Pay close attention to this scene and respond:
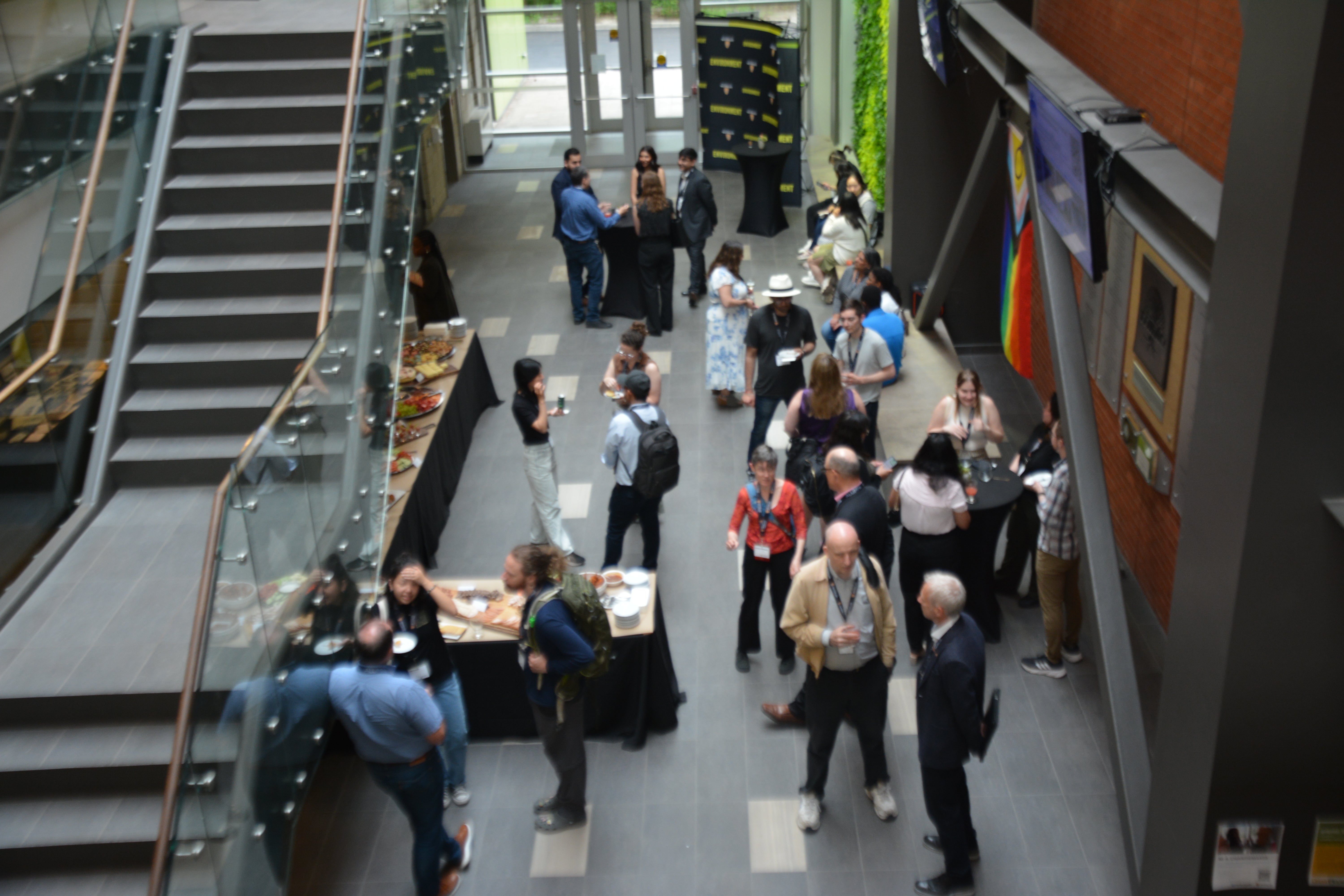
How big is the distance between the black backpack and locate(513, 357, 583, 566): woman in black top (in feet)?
2.12

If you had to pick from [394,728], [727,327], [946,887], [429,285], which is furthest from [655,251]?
[946,887]

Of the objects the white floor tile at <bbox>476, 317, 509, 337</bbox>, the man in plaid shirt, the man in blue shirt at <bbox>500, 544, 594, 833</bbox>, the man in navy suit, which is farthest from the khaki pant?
the white floor tile at <bbox>476, 317, 509, 337</bbox>

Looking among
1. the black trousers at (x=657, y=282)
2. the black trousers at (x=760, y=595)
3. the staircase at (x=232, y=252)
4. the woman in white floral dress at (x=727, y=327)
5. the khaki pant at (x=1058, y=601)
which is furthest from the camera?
the black trousers at (x=657, y=282)

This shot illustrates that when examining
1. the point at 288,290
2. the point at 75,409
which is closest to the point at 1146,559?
the point at 288,290

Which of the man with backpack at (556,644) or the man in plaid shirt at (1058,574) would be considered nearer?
the man with backpack at (556,644)

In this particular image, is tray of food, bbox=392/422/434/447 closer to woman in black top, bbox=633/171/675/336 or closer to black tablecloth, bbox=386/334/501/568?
black tablecloth, bbox=386/334/501/568

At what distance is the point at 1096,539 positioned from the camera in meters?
5.57

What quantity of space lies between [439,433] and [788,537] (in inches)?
131

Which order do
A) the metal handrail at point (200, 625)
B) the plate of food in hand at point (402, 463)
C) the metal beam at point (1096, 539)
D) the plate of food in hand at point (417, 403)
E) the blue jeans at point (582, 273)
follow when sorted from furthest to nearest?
1. the blue jeans at point (582, 273)
2. the plate of food in hand at point (417, 403)
3. the plate of food in hand at point (402, 463)
4. the metal beam at point (1096, 539)
5. the metal handrail at point (200, 625)

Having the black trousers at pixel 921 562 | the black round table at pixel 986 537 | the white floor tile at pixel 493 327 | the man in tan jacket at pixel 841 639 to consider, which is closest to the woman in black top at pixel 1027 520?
the black round table at pixel 986 537

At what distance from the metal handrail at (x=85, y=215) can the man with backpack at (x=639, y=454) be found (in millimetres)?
3522

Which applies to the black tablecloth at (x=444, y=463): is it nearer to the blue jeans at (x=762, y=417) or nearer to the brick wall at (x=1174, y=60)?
the blue jeans at (x=762, y=417)

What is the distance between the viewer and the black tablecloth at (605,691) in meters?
6.25

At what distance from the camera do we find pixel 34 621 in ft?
20.1
